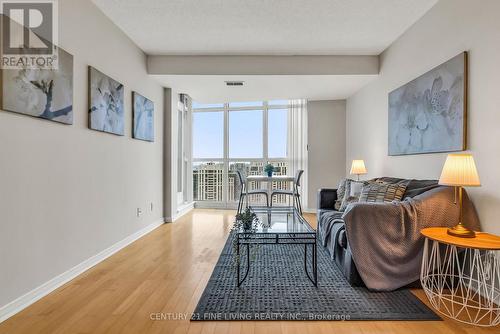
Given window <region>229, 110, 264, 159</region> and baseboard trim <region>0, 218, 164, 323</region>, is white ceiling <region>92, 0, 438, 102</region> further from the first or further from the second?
baseboard trim <region>0, 218, 164, 323</region>

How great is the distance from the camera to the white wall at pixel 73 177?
6.28 ft

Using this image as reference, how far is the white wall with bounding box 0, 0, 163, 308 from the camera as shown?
192 centimetres

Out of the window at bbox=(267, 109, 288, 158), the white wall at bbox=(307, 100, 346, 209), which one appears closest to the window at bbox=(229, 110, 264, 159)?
the window at bbox=(267, 109, 288, 158)

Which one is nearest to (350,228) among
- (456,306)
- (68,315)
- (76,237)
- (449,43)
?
(456,306)

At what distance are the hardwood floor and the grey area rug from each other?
7 centimetres

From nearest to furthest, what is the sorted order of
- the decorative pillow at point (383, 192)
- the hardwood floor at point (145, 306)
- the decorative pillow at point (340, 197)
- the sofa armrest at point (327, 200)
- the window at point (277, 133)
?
the hardwood floor at point (145, 306) → the decorative pillow at point (383, 192) → the decorative pillow at point (340, 197) → the sofa armrest at point (327, 200) → the window at point (277, 133)

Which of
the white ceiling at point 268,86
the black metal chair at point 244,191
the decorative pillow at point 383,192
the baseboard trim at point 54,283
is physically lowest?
the baseboard trim at point 54,283

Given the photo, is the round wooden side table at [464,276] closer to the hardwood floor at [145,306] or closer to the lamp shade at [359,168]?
the hardwood floor at [145,306]

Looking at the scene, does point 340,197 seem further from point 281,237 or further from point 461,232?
point 461,232

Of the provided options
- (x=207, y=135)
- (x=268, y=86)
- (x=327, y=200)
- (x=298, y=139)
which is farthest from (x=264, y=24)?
(x=207, y=135)

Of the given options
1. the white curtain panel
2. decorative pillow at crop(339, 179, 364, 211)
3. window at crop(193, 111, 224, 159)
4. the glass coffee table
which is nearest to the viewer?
the glass coffee table

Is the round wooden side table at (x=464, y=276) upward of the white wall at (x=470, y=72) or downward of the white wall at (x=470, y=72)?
downward

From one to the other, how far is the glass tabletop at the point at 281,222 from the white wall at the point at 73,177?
1704 mm

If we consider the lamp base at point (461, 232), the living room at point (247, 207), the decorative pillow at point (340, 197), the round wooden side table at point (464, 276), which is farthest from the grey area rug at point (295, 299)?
the decorative pillow at point (340, 197)
